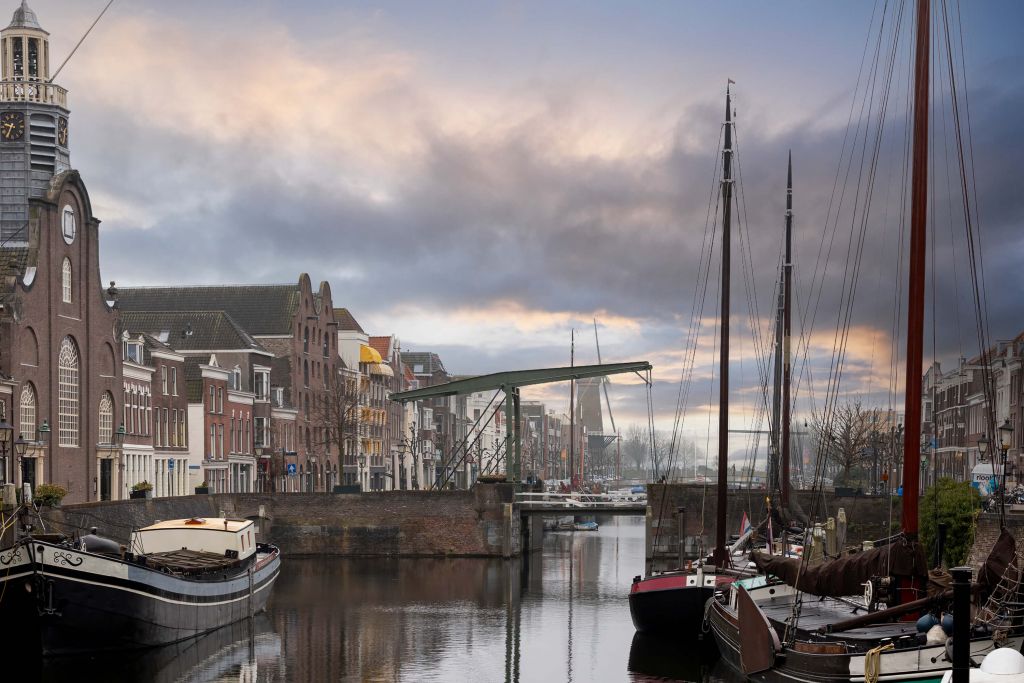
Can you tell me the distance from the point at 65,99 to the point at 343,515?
69.1 ft

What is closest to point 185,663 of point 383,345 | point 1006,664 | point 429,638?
point 429,638

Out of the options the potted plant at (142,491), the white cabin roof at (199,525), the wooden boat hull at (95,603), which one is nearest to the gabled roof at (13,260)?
the potted plant at (142,491)

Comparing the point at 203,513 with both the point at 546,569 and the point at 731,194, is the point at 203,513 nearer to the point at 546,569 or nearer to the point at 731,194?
the point at 546,569

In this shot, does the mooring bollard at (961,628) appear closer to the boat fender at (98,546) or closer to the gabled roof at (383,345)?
the boat fender at (98,546)

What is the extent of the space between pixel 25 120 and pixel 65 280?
777cm

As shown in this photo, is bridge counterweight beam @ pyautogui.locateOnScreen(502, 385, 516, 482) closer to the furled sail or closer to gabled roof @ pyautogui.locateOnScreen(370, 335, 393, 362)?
the furled sail

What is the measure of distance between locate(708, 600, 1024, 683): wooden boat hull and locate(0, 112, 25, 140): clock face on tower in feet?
138

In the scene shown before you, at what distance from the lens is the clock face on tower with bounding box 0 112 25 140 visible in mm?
53375

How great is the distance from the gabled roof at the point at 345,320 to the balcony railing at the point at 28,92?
39.8m

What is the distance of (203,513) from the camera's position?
54.0m

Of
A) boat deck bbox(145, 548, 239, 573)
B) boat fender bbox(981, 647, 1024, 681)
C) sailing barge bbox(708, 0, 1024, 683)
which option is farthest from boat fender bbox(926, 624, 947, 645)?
boat deck bbox(145, 548, 239, 573)

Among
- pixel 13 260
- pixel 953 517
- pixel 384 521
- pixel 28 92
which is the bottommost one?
pixel 384 521

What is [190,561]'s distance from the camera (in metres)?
33.2

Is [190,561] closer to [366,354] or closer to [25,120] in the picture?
[25,120]
